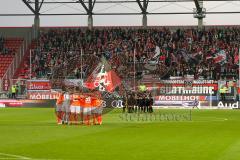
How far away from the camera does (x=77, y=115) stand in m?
31.1

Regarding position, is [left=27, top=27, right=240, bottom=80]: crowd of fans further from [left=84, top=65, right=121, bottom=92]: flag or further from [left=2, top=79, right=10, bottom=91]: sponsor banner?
[left=84, top=65, right=121, bottom=92]: flag

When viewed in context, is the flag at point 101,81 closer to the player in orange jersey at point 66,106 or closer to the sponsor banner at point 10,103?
the player in orange jersey at point 66,106

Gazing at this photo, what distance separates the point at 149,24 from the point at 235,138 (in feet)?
161

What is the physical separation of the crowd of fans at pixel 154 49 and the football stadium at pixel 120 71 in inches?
3.9

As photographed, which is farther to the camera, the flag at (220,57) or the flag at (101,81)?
the flag at (220,57)

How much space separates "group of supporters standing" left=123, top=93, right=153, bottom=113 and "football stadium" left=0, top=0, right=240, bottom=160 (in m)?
0.07

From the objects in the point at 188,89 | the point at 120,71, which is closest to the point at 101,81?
the point at 120,71

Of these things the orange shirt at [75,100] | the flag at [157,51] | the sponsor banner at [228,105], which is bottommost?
the sponsor banner at [228,105]

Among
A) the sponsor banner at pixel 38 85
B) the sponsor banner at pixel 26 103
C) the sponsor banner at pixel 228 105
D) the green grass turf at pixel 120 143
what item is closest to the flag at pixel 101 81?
the green grass turf at pixel 120 143

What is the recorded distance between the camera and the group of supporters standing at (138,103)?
4356cm

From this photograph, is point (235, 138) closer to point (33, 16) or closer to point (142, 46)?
point (142, 46)

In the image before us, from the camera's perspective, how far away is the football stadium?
1106 inches

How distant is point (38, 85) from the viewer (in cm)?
5756

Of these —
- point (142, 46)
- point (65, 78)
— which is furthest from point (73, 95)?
point (142, 46)
